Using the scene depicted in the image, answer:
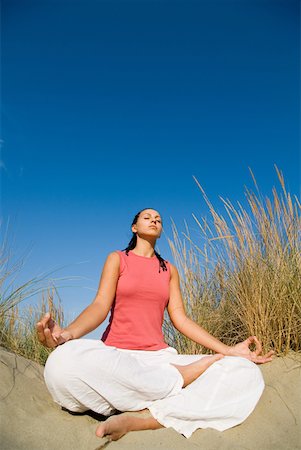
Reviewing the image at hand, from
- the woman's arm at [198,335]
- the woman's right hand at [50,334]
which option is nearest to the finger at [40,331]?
the woman's right hand at [50,334]

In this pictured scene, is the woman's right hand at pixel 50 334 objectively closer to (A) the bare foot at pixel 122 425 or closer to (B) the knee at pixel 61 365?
(B) the knee at pixel 61 365

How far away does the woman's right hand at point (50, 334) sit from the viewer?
2.14m

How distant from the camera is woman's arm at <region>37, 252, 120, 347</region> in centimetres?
218

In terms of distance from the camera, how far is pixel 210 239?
12.4ft

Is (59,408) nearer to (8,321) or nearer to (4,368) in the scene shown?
(4,368)

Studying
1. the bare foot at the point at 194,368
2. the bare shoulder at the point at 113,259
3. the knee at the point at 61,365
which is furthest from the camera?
the bare shoulder at the point at 113,259

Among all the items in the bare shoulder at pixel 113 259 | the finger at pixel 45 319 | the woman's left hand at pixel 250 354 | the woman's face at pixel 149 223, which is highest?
the woman's face at pixel 149 223

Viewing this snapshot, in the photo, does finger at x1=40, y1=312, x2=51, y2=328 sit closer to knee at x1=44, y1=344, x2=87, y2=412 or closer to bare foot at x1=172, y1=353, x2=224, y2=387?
knee at x1=44, y1=344, x2=87, y2=412

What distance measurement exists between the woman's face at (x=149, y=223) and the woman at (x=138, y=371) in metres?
0.31

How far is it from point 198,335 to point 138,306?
1.36 ft

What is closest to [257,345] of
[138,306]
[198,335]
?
[198,335]

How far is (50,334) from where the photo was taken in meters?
2.17

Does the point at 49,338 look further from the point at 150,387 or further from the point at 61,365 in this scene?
the point at 150,387

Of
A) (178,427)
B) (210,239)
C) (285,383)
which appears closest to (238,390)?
(178,427)
